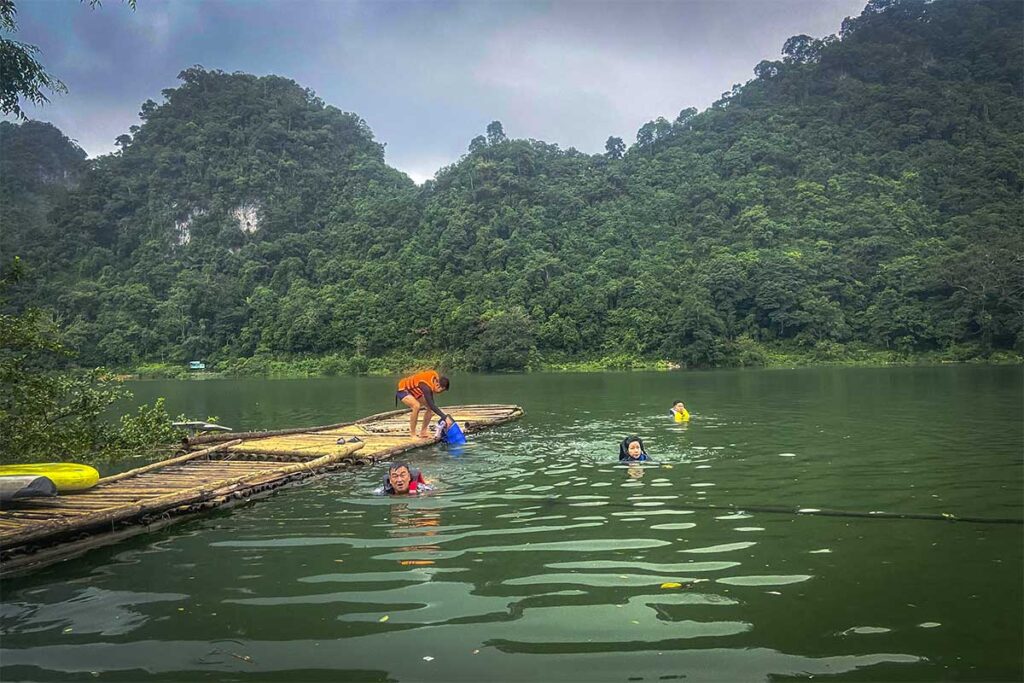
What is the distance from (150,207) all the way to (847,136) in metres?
110

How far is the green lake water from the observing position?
13.7ft

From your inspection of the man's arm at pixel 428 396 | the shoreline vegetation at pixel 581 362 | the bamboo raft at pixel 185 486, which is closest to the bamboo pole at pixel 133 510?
the bamboo raft at pixel 185 486

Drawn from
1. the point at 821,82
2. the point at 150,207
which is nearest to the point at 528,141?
the point at 821,82

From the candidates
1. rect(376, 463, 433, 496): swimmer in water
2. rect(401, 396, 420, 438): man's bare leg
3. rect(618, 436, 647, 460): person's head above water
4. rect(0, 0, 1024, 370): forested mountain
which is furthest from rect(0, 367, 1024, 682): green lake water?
rect(0, 0, 1024, 370): forested mountain

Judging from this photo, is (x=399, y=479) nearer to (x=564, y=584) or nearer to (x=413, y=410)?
(x=564, y=584)

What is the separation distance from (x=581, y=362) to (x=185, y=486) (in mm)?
61362

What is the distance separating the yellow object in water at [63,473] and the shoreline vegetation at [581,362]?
187ft

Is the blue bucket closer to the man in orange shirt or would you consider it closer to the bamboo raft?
the man in orange shirt

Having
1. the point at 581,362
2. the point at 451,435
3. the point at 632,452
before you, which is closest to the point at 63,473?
the point at 451,435

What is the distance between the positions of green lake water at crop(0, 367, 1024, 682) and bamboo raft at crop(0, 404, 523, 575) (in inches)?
13.3

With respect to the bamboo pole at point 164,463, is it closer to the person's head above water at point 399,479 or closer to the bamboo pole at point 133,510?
the bamboo pole at point 133,510

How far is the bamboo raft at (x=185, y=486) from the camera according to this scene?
6820 mm

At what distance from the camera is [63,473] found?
8.46 m

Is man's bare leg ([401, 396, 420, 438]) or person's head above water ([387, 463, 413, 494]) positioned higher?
man's bare leg ([401, 396, 420, 438])
